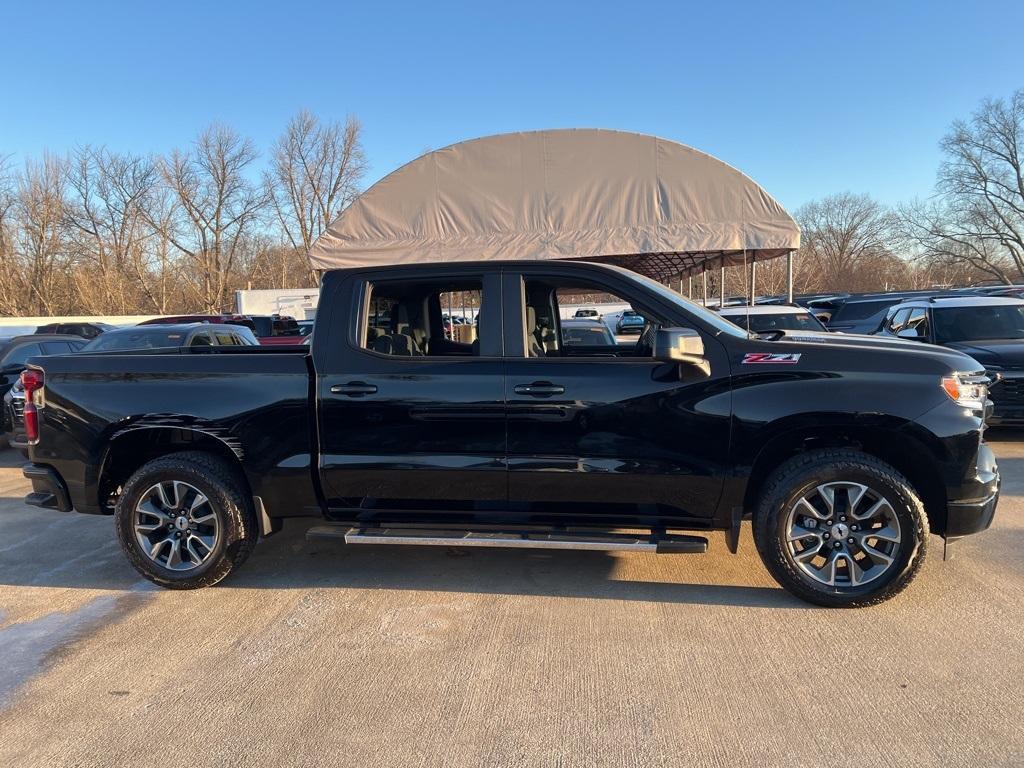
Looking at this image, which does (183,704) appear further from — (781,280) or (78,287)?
(781,280)

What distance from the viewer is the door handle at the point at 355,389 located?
3814 mm

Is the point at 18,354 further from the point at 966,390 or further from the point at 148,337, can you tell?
the point at 966,390

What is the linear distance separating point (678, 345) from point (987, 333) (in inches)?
282

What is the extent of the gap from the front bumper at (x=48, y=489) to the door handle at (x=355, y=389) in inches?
77.3

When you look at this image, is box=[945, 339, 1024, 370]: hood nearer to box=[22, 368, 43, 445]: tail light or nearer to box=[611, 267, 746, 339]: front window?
box=[611, 267, 746, 339]: front window

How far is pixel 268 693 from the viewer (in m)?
2.95

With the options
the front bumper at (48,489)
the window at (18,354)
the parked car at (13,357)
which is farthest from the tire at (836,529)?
the window at (18,354)

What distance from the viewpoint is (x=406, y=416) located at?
378 centimetres

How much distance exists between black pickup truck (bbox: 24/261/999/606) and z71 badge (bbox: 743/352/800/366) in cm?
1

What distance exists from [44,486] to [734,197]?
1094 cm

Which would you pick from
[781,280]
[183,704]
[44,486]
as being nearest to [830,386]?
[183,704]

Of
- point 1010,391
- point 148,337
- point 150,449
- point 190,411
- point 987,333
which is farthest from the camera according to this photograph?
point 148,337

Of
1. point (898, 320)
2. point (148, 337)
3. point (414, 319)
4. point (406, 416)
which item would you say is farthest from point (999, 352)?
point (148, 337)

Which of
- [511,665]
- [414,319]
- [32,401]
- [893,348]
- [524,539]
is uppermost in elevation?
[414,319]
